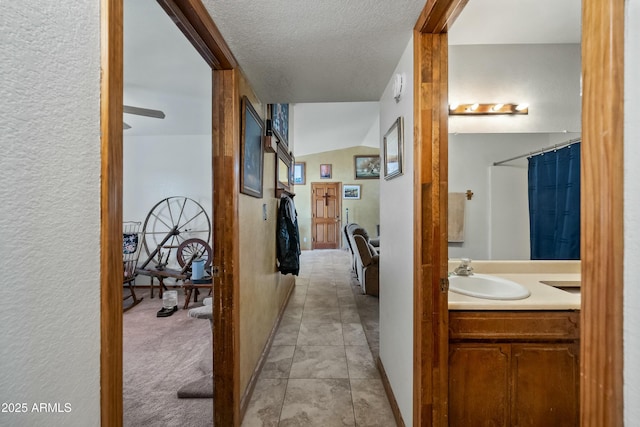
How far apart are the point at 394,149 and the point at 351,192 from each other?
6.52 meters

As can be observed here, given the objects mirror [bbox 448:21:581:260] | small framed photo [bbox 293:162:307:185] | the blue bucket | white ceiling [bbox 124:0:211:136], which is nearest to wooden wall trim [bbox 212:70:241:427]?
white ceiling [bbox 124:0:211:136]

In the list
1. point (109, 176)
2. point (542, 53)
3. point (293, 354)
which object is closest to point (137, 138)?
point (293, 354)

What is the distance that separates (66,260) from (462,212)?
215 centimetres

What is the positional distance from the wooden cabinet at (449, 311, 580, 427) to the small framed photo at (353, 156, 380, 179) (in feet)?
22.9

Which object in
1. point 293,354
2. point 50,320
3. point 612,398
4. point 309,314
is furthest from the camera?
point 309,314

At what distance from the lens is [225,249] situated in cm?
144

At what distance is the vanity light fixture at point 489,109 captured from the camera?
1.88 m

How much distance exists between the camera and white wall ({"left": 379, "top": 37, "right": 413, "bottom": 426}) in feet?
4.29

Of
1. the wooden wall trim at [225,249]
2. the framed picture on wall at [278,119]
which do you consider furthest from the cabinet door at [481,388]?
the framed picture on wall at [278,119]

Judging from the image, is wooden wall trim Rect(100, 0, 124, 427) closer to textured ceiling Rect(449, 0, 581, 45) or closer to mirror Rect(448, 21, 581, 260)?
textured ceiling Rect(449, 0, 581, 45)

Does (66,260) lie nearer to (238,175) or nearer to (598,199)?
(598,199)

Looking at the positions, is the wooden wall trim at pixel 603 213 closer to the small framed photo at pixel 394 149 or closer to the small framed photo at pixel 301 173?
the small framed photo at pixel 394 149

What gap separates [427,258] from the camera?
1172 millimetres

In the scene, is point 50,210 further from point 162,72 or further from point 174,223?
point 174,223
